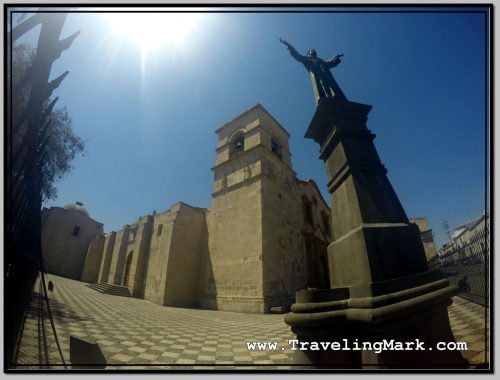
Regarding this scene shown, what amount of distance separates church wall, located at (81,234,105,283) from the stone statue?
94.4 ft

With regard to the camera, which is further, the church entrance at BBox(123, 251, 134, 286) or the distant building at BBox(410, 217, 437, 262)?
the distant building at BBox(410, 217, 437, 262)

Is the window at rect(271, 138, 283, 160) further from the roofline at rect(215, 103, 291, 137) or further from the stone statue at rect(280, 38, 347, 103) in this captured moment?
the stone statue at rect(280, 38, 347, 103)

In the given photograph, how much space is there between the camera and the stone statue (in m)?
3.31

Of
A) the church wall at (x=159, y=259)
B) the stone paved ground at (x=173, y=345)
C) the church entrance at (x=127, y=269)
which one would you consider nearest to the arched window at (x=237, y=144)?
the church wall at (x=159, y=259)

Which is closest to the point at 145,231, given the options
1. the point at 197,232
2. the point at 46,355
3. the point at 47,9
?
the point at 197,232

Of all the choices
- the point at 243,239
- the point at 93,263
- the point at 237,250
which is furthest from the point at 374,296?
the point at 93,263

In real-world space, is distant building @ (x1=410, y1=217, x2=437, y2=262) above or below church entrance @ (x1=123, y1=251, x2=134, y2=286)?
above

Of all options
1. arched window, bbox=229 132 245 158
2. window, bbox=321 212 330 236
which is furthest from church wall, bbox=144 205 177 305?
window, bbox=321 212 330 236

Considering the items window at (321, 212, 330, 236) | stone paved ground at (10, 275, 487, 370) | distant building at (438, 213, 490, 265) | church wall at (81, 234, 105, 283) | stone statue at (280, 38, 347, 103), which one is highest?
stone statue at (280, 38, 347, 103)

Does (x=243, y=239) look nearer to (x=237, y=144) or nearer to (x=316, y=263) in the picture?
(x=316, y=263)

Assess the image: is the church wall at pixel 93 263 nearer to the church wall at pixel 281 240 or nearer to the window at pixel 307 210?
the church wall at pixel 281 240

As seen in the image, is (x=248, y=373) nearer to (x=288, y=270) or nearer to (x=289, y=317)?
(x=289, y=317)

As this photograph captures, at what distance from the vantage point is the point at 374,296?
170cm

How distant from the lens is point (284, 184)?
13359mm
